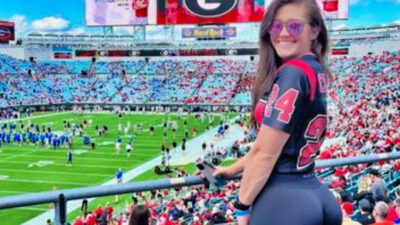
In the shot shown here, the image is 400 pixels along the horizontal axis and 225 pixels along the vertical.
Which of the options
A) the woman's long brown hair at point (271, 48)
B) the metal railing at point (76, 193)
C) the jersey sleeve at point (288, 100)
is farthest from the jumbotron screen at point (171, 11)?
the jersey sleeve at point (288, 100)

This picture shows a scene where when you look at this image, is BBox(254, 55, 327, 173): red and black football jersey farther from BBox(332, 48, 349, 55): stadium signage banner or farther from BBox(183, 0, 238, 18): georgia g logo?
BBox(332, 48, 349, 55): stadium signage banner

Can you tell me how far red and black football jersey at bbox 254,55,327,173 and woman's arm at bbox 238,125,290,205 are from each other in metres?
0.03

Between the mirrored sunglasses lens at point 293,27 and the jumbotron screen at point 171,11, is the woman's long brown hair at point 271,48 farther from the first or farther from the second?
the jumbotron screen at point 171,11

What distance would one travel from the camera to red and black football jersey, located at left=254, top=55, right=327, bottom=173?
6.16ft

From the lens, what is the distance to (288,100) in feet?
6.15

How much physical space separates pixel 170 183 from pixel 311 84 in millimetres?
974

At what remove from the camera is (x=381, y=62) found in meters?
52.4

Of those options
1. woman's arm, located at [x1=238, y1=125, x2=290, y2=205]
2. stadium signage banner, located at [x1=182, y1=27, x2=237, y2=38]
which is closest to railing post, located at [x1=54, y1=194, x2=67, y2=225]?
woman's arm, located at [x1=238, y1=125, x2=290, y2=205]

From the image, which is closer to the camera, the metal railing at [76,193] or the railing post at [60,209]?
the metal railing at [76,193]

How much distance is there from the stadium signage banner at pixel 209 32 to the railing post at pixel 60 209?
59533 mm

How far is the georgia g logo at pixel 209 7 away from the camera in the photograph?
51906mm

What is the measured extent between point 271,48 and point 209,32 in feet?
199

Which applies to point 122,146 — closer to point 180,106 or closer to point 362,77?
point 180,106

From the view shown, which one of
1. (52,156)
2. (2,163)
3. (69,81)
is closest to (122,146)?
(52,156)
